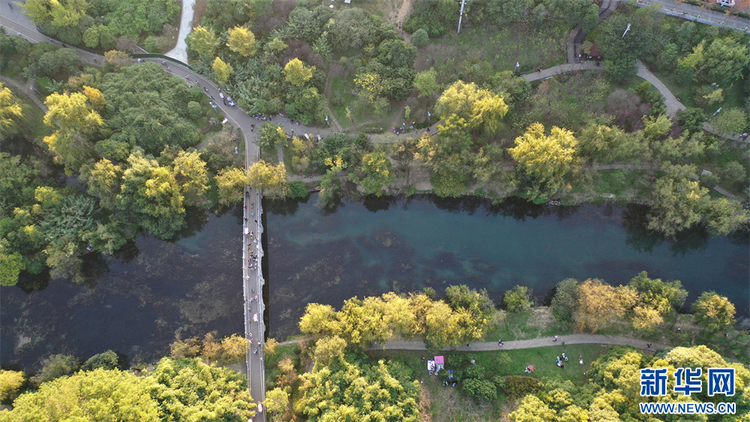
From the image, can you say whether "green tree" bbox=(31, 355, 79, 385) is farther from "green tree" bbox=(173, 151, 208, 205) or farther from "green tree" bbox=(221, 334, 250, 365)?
"green tree" bbox=(173, 151, 208, 205)

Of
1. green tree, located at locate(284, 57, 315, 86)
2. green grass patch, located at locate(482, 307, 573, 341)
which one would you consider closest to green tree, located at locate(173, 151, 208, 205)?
green tree, located at locate(284, 57, 315, 86)

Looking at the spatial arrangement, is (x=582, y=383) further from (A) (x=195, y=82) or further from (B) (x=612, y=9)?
(A) (x=195, y=82)

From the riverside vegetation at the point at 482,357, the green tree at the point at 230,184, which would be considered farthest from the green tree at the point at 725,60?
the green tree at the point at 230,184

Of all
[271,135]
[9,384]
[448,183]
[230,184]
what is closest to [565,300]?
[448,183]

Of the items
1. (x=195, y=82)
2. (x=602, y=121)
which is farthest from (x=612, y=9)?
(x=195, y=82)

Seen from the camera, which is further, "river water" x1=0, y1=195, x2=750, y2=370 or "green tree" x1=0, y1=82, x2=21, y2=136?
"green tree" x1=0, y1=82, x2=21, y2=136

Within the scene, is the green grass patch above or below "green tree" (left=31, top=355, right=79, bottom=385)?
above
